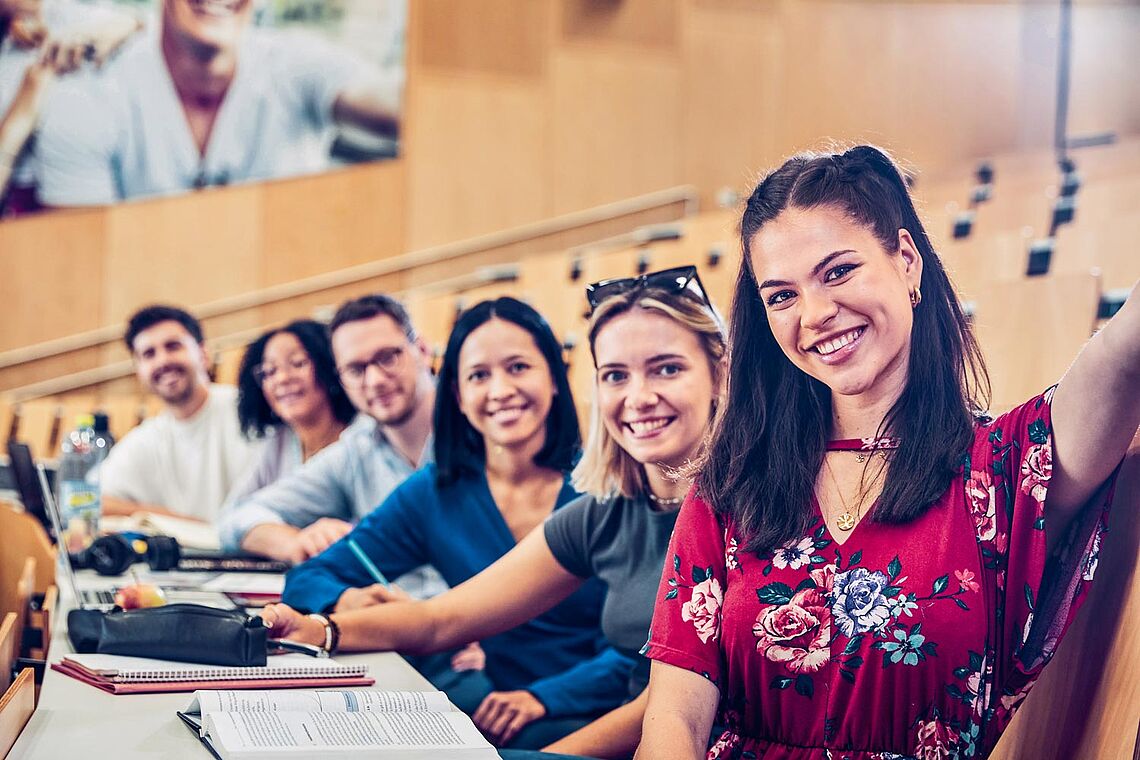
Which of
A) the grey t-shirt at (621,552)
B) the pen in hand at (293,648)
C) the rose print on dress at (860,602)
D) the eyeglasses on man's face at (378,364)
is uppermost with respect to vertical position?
the eyeglasses on man's face at (378,364)

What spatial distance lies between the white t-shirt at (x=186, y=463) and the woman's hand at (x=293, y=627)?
5.61 feet

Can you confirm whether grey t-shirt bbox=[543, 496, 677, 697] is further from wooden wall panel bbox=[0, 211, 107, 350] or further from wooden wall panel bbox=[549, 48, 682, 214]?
wooden wall panel bbox=[549, 48, 682, 214]

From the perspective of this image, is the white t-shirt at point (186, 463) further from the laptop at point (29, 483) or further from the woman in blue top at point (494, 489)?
the woman in blue top at point (494, 489)

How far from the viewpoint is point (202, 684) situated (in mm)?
1168

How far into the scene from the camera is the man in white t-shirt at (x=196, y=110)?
178 inches

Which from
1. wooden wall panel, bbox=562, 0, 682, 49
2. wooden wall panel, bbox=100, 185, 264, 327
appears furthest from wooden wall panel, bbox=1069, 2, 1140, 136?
wooden wall panel, bbox=100, 185, 264, 327

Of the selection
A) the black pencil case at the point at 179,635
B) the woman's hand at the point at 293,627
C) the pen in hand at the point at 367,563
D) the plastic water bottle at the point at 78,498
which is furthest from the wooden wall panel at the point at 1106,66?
the black pencil case at the point at 179,635

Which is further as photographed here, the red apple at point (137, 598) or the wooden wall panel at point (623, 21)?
the wooden wall panel at point (623, 21)

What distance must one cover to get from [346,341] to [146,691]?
1.07 m

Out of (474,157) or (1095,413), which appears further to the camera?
(474,157)

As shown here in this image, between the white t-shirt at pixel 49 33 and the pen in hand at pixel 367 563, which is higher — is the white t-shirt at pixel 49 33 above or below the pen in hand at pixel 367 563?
above

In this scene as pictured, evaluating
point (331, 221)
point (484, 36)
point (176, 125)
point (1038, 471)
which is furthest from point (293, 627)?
point (484, 36)

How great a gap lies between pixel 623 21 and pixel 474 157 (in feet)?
3.18

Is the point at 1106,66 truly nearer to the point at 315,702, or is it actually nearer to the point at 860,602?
the point at 860,602
